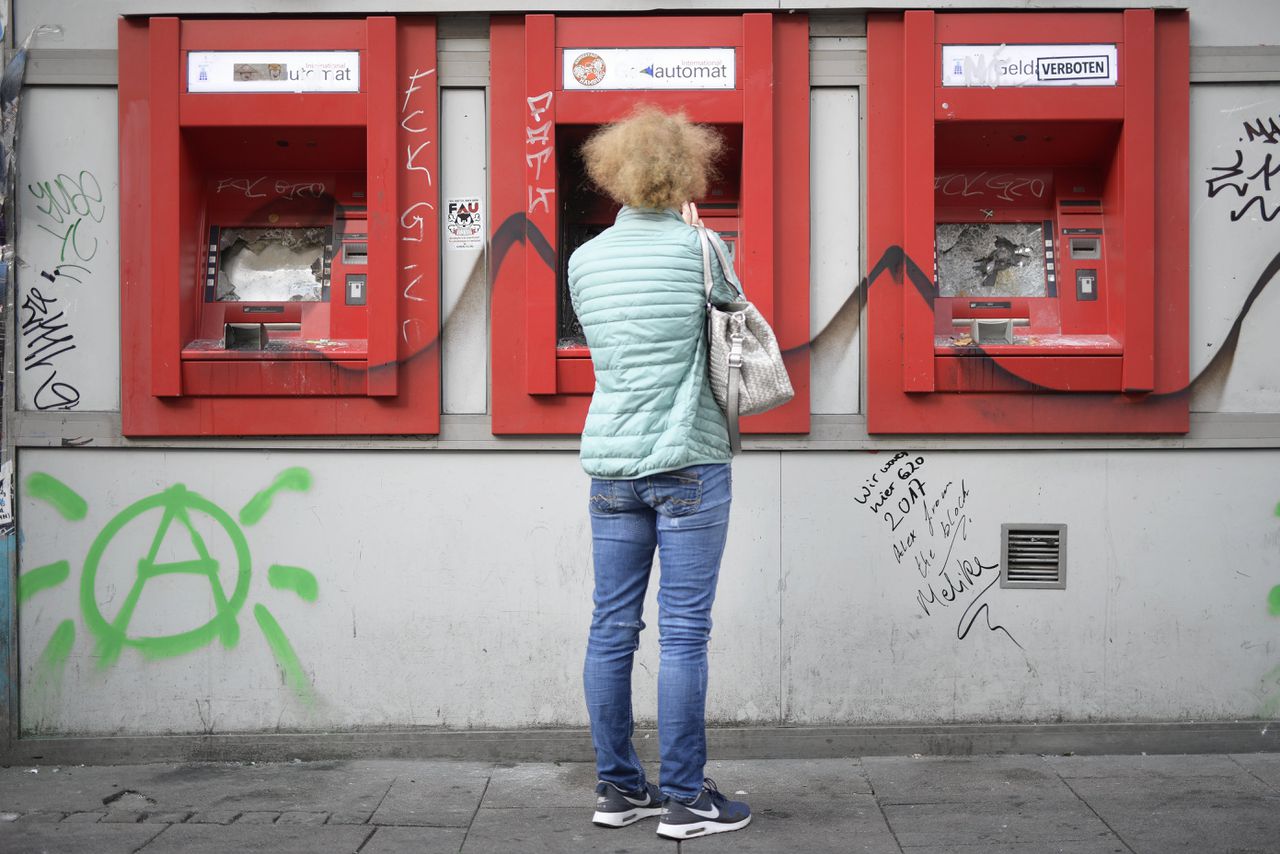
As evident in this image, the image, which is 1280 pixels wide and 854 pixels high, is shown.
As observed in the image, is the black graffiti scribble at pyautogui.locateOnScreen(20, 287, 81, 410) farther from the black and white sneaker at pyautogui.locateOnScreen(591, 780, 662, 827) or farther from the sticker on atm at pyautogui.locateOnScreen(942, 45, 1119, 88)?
the sticker on atm at pyautogui.locateOnScreen(942, 45, 1119, 88)

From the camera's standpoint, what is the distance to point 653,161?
3.56m

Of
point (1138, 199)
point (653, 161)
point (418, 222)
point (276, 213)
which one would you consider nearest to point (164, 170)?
point (276, 213)

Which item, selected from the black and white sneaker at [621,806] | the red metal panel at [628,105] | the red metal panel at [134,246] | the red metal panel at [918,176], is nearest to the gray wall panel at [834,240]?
the red metal panel at [918,176]

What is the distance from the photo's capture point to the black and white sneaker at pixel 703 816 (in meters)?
3.59

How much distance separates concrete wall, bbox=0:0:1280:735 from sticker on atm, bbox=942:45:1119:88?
1.34ft

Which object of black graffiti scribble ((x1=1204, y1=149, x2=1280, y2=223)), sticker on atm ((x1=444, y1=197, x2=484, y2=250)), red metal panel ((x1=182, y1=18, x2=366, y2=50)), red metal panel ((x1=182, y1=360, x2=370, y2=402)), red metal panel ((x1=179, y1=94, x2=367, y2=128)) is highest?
red metal panel ((x1=182, y1=18, x2=366, y2=50))

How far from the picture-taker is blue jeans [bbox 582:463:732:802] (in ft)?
11.7

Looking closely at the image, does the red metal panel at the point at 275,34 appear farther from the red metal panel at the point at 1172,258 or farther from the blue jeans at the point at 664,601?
the red metal panel at the point at 1172,258

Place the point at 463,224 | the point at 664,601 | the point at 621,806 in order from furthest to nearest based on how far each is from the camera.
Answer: the point at 463,224
the point at 621,806
the point at 664,601

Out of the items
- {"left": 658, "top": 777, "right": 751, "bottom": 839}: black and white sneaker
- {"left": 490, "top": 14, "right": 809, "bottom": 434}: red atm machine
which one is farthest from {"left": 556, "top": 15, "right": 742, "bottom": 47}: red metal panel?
{"left": 658, "top": 777, "right": 751, "bottom": 839}: black and white sneaker

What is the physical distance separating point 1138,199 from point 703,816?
262cm

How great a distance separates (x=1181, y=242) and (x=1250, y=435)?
2.43 feet

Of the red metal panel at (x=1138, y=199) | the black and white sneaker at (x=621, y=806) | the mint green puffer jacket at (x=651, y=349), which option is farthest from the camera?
the red metal panel at (x=1138, y=199)

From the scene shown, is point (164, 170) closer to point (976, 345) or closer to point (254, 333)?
point (254, 333)
